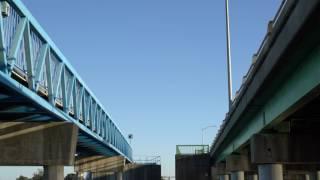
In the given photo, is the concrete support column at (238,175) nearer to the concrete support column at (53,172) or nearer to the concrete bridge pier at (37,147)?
the concrete bridge pier at (37,147)

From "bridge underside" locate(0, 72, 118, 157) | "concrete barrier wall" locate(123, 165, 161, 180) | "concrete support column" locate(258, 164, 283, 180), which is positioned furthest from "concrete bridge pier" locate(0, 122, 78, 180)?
"concrete barrier wall" locate(123, 165, 161, 180)

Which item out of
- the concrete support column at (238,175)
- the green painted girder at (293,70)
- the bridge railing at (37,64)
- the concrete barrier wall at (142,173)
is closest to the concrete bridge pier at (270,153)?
the green painted girder at (293,70)

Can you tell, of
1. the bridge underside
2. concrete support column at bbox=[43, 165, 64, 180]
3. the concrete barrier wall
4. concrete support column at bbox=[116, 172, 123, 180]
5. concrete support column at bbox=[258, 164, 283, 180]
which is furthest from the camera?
the concrete barrier wall

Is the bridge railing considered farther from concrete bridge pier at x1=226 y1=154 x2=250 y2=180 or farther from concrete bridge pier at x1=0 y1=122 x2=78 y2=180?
concrete bridge pier at x1=226 y1=154 x2=250 y2=180

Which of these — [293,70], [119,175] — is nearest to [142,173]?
[119,175]

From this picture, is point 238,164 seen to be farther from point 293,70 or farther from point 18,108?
point 293,70

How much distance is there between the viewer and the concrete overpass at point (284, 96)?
51.3 feet

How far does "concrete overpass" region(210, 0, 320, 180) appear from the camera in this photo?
15633 mm

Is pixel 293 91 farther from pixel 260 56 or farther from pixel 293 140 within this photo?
pixel 293 140

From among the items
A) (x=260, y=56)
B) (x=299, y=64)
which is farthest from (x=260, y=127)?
(x=299, y=64)

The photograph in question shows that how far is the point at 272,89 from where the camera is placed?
22391 millimetres

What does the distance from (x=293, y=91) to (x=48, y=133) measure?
1895 cm

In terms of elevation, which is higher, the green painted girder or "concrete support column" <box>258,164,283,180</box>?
the green painted girder

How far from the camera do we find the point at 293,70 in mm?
18906
